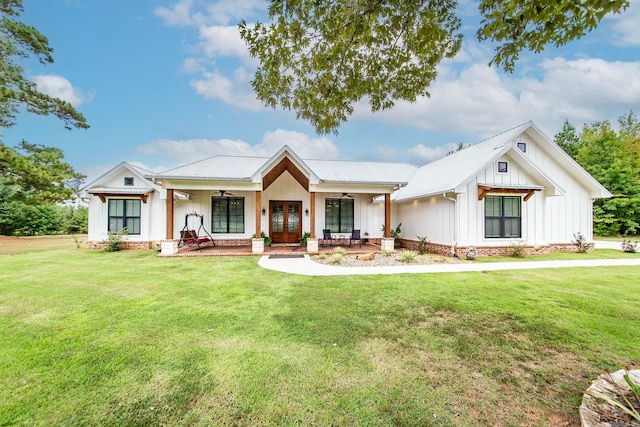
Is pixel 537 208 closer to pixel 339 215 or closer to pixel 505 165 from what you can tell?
pixel 505 165

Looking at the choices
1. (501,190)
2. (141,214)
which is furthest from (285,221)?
(501,190)

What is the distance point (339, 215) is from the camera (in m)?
14.3

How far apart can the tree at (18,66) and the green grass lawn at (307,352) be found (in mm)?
12957

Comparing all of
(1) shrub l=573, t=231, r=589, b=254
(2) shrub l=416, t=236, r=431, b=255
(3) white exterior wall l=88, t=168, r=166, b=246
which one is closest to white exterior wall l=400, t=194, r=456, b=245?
(2) shrub l=416, t=236, r=431, b=255

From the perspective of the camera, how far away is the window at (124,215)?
12.5m

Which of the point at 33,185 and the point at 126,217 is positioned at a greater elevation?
the point at 33,185

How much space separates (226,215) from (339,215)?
19.0ft

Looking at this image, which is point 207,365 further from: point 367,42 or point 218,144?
point 218,144

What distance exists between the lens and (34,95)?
1303cm

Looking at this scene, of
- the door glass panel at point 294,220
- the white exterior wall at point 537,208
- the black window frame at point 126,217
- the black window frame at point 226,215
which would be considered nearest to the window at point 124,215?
the black window frame at point 126,217

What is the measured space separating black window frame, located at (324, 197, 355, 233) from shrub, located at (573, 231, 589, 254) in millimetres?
10039

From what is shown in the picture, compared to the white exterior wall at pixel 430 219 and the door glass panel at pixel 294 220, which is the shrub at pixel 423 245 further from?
the door glass panel at pixel 294 220

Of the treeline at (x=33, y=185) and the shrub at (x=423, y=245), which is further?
the treeline at (x=33, y=185)

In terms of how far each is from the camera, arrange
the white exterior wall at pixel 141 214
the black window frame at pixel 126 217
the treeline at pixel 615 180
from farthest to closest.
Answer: the treeline at pixel 615 180 → the black window frame at pixel 126 217 → the white exterior wall at pixel 141 214
